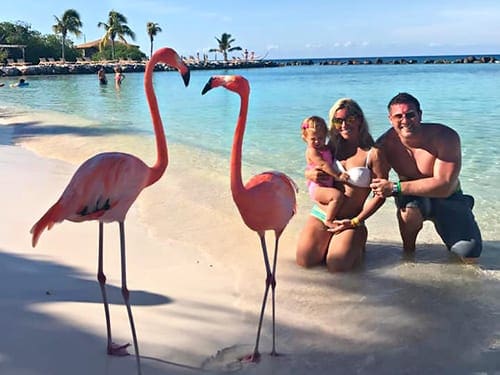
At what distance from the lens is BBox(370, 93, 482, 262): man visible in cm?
390

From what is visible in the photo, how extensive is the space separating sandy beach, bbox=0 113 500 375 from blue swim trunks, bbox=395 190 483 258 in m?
0.22

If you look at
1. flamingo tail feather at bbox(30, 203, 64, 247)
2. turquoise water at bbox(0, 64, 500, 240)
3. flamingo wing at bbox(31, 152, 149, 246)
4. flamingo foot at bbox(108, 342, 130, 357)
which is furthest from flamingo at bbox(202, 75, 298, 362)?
turquoise water at bbox(0, 64, 500, 240)

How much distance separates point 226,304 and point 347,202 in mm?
1297

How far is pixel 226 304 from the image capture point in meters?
3.61

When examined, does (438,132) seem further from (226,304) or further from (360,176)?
(226,304)

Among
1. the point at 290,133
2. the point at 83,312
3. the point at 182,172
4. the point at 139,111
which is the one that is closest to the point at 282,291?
the point at 83,312

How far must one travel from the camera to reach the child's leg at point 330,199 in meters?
4.12

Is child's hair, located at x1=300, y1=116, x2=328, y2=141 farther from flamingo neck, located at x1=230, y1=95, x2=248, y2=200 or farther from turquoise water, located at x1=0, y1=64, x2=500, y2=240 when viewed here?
turquoise water, located at x1=0, y1=64, x2=500, y2=240

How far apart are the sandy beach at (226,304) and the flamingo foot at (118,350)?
33 mm

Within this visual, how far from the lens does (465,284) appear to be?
13.1ft

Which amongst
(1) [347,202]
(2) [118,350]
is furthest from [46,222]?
(1) [347,202]

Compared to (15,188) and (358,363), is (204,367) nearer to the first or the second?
(358,363)

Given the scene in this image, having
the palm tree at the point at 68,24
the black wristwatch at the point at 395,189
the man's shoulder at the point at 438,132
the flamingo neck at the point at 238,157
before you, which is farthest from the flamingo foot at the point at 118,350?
the palm tree at the point at 68,24

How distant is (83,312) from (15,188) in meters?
3.63
